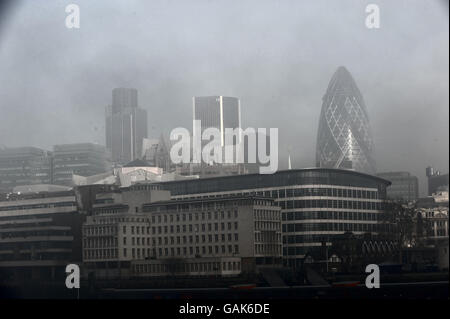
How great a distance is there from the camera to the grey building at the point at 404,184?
341 ft

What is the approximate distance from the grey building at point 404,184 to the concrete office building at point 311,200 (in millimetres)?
18832

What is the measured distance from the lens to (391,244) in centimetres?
7931

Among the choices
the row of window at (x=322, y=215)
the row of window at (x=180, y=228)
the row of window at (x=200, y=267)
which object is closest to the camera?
the row of window at (x=200, y=267)

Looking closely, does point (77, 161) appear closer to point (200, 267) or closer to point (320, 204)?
point (320, 204)

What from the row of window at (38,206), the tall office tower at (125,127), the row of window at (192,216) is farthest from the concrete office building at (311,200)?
the tall office tower at (125,127)

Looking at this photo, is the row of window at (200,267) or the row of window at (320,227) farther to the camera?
the row of window at (320,227)

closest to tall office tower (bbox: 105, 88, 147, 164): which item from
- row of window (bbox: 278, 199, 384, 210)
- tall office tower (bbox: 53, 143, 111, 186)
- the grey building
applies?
tall office tower (bbox: 53, 143, 111, 186)

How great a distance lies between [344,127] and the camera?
619 feet

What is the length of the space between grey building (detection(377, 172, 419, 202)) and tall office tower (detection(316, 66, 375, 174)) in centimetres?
5408

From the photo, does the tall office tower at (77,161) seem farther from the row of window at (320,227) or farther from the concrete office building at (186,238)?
the row of window at (320,227)

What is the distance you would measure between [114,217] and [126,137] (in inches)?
2516

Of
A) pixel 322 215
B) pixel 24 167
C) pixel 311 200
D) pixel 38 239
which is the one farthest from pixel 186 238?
pixel 24 167

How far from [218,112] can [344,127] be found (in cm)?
4009

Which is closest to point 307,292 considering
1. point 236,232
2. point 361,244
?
point 236,232
